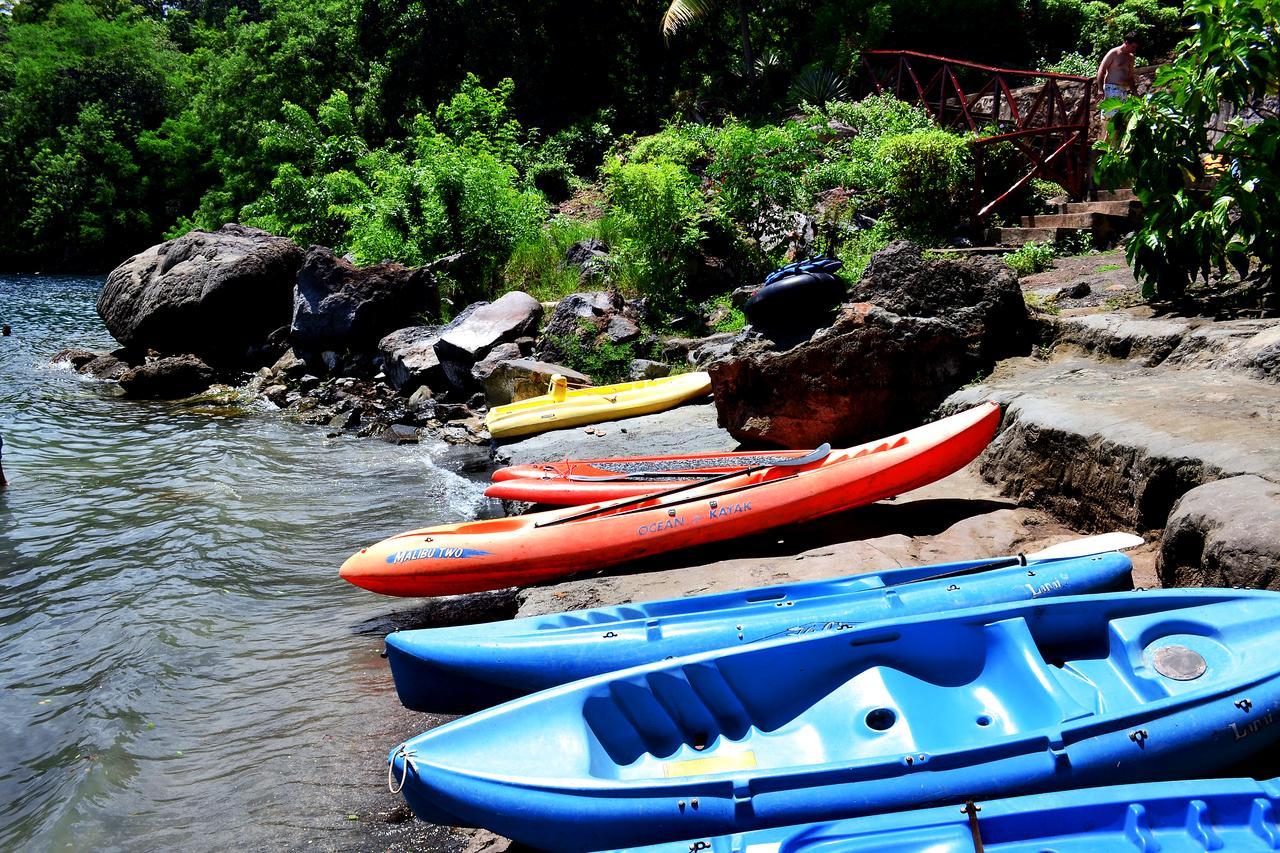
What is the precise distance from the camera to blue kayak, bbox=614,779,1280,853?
240cm

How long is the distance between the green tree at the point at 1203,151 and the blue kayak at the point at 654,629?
3.30 m

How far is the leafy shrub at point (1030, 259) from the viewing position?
9.61m

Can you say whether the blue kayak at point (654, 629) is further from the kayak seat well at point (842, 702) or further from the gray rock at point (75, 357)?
the gray rock at point (75, 357)

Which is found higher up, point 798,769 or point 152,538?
point 798,769

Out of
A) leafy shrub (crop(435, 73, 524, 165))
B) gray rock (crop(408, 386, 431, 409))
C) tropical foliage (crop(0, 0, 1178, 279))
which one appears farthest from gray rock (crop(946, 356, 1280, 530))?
leafy shrub (crop(435, 73, 524, 165))

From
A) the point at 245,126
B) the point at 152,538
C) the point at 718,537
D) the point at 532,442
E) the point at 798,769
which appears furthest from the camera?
the point at 245,126

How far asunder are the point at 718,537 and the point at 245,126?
93.6 feet

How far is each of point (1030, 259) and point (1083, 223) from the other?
103 cm

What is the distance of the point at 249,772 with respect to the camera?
421 cm

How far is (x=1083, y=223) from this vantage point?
10.2 metres

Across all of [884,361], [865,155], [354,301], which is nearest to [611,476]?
[884,361]

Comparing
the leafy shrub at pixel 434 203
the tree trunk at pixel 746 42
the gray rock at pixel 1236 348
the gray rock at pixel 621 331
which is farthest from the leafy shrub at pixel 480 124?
the gray rock at pixel 1236 348

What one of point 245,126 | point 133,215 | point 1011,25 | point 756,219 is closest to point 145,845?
point 756,219

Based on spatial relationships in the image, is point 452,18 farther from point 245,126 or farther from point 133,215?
point 133,215
